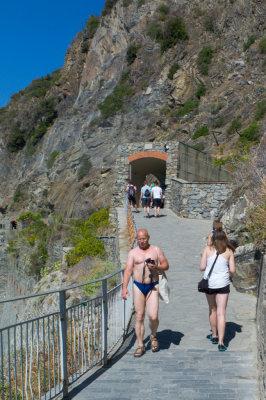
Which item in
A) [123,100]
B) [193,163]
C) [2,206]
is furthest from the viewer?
[2,206]

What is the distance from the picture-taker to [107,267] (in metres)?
11.6

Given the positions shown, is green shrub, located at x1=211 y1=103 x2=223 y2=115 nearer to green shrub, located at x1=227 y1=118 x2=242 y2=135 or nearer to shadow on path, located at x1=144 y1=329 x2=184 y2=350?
green shrub, located at x1=227 y1=118 x2=242 y2=135

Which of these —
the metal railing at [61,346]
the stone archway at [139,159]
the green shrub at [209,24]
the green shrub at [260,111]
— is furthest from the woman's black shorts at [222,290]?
the green shrub at [209,24]

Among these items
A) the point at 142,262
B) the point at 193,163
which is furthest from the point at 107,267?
the point at 193,163

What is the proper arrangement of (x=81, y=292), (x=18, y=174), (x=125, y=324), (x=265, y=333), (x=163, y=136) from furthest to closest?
(x=18, y=174), (x=163, y=136), (x=81, y=292), (x=125, y=324), (x=265, y=333)

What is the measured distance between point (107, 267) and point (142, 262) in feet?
21.4

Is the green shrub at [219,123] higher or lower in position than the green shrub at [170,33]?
lower

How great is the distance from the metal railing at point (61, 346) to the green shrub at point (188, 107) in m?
27.7

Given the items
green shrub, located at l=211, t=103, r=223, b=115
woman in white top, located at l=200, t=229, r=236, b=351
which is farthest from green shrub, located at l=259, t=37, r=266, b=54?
woman in white top, located at l=200, t=229, r=236, b=351

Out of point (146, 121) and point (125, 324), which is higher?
point (146, 121)

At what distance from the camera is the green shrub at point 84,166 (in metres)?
30.9

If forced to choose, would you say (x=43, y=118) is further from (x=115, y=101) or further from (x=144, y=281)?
(x=144, y=281)

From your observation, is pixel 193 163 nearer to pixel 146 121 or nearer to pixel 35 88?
pixel 146 121

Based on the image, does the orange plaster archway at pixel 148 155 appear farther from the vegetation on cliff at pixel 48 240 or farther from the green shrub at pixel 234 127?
the green shrub at pixel 234 127
